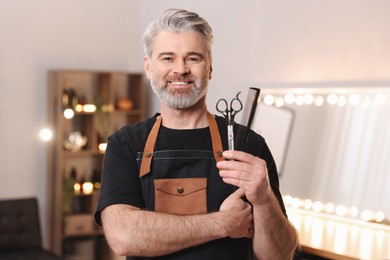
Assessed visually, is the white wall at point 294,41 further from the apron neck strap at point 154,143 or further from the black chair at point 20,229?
the apron neck strap at point 154,143

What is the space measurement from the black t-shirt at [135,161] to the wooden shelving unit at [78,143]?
3.81 metres

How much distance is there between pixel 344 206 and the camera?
4.00 m

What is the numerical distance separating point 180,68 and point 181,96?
0.26 feet

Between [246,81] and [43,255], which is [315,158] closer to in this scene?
[246,81]

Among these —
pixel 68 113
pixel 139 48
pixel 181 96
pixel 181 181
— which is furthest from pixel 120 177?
pixel 139 48

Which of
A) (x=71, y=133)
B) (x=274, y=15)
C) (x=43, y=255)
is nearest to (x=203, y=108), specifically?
(x=274, y=15)

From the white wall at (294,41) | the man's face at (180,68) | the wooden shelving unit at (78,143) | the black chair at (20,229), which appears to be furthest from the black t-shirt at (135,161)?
the wooden shelving unit at (78,143)

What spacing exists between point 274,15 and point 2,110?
2.52 meters

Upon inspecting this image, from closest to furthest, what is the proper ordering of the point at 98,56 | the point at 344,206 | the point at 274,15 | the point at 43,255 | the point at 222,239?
the point at 222,239 < the point at 344,206 < the point at 274,15 < the point at 43,255 < the point at 98,56

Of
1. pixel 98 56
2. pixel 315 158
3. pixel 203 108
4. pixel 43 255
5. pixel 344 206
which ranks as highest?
pixel 98 56

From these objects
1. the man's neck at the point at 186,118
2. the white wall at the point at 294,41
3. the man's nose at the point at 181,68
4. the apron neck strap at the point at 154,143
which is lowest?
the apron neck strap at the point at 154,143

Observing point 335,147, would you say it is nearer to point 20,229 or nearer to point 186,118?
point 186,118

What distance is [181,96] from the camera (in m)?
1.82

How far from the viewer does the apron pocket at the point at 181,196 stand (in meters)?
1.85
